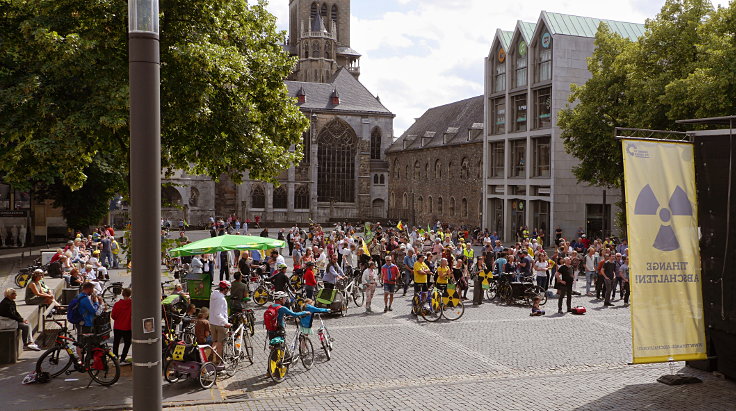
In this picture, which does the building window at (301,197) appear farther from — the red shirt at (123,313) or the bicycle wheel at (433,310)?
the red shirt at (123,313)

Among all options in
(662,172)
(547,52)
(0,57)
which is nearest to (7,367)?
(0,57)

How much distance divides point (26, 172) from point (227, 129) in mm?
4445

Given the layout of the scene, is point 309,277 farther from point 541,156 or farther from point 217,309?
point 541,156

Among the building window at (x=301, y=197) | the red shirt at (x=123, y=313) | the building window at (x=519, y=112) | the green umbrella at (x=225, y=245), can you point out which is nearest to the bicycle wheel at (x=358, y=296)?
the green umbrella at (x=225, y=245)

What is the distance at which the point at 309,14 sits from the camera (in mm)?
93938

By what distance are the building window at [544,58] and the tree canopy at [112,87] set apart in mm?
31801

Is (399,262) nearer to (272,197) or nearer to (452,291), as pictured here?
(452,291)

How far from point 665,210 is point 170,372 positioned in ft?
28.6

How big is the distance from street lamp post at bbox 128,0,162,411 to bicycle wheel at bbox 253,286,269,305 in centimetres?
1493

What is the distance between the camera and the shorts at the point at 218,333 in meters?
13.0

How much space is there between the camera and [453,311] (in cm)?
1872

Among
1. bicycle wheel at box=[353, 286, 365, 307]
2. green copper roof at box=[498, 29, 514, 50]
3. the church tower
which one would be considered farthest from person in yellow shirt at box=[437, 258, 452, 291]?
the church tower

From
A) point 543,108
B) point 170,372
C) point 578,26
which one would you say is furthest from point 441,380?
point 578,26

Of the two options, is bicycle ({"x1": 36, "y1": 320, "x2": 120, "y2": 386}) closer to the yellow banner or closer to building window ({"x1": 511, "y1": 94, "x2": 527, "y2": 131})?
the yellow banner
